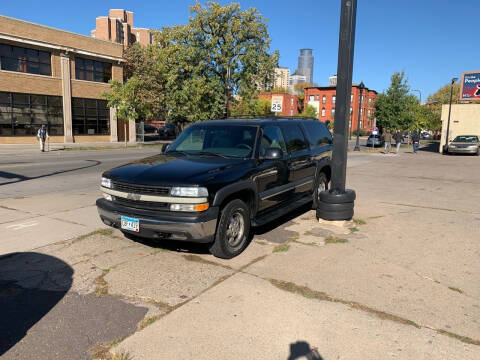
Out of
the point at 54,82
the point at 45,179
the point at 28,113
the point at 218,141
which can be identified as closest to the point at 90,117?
the point at 54,82

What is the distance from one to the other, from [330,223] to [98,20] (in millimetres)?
109712

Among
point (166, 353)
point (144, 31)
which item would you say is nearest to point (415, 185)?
point (166, 353)

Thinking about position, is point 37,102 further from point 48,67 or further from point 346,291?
point 346,291

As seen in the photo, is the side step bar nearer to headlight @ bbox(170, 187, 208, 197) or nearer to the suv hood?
the suv hood

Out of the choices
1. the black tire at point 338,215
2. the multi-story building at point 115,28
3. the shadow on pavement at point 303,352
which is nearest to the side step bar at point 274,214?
the black tire at point 338,215

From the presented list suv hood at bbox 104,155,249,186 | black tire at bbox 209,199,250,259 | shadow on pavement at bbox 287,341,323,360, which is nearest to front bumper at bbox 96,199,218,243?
black tire at bbox 209,199,250,259

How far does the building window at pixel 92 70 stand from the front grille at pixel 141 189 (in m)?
31.3

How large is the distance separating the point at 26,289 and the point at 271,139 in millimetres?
3710

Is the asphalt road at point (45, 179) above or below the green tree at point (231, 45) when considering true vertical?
below

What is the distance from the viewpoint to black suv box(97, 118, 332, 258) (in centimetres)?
420

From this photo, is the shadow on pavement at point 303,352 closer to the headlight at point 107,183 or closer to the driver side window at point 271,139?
the driver side window at point 271,139

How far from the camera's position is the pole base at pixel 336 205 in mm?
6152

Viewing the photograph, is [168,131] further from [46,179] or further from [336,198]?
[336,198]

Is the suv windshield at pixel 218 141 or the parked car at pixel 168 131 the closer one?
the suv windshield at pixel 218 141
